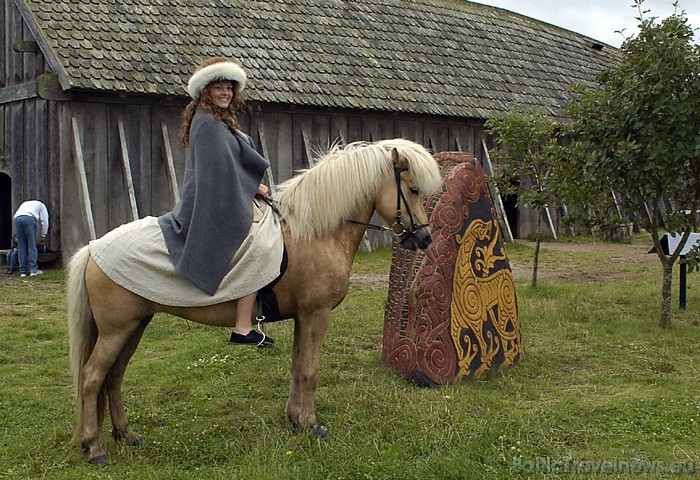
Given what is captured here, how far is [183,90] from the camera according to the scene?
13719 mm

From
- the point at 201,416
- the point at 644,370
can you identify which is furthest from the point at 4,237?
the point at 644,370

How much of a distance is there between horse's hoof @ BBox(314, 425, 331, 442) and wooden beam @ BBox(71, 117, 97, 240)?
9.08 meters

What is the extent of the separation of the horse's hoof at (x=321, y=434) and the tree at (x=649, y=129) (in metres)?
4.81

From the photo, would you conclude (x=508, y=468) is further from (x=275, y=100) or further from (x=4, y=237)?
(x=4, y=237)

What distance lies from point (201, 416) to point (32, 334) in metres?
3.52

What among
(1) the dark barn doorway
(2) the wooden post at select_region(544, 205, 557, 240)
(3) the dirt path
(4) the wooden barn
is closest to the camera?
(3) the dirt path

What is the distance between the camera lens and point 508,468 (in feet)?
13.7

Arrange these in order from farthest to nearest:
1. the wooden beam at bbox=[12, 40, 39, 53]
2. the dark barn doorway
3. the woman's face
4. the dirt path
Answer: the dark barn doorway < the wooden beam at bbox=[12, 40, 39, 53] < the dirt path < the woman's face

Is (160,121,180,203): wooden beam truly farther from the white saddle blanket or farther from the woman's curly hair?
the white saddle blanket

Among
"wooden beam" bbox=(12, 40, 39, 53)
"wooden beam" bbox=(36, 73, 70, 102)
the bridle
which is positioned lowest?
the bridle

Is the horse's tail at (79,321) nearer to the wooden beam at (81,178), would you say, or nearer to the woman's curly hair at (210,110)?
the woman's curly hair at (210,110)

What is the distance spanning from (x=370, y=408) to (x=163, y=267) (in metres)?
1.85

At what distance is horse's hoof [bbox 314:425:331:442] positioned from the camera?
15.9 feet

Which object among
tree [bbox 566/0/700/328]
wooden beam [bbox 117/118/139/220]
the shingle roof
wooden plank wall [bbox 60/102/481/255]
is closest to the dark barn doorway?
wooden plank wall [bbox 60/102/481/255]
